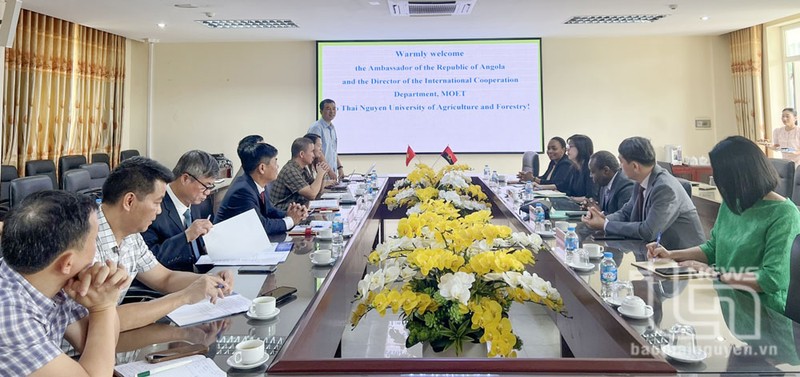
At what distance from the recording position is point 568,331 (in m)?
1.93

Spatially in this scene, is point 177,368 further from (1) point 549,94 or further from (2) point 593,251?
(1) point 549,94

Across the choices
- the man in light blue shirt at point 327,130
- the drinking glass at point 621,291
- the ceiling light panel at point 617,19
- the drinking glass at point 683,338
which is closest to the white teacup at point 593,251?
the drinking glass at point 621,291

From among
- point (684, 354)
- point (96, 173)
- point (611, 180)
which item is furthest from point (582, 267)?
point (96, 173)

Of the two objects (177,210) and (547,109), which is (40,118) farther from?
(547,109)

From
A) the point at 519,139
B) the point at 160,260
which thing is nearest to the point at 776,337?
the point at 160,260

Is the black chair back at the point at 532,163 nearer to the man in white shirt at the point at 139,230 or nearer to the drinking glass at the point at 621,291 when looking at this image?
the drinking glass at the point at 621,291

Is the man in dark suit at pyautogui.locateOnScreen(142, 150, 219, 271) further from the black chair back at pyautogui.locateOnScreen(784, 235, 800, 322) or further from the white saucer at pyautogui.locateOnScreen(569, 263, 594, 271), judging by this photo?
the black chair back at pyautogui.locateOnScreen(784, 235, 800, 322)

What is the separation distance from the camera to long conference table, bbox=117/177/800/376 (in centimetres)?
101

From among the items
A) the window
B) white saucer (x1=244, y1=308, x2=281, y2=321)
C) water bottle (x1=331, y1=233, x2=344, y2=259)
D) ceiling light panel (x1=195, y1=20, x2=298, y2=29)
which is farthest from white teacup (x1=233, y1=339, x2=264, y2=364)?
the window

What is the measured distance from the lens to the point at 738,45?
6543 mm

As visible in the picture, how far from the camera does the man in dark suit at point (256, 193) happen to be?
8.53 ft

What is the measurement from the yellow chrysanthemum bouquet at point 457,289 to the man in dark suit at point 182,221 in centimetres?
110

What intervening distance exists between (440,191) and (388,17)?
126 inches

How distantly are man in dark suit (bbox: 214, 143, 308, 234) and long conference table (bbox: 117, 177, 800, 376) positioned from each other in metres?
0.46
